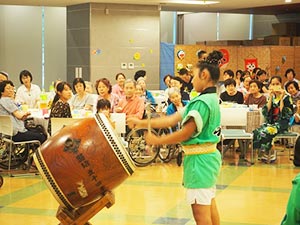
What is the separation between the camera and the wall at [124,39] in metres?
12.4

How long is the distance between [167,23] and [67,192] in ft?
44.6

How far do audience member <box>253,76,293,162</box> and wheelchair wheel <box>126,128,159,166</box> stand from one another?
140 cm

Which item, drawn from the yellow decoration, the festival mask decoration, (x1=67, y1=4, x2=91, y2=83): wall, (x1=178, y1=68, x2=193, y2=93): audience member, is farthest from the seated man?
the festival mask decoration

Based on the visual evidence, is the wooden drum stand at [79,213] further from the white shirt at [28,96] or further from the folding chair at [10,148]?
the white shirt at [28,96]

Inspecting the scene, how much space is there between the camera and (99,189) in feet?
11.3

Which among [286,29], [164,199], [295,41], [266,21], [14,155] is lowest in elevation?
[164,199]

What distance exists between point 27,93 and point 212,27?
915cm

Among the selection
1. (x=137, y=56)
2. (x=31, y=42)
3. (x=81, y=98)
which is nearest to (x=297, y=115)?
(x=81, y=98)

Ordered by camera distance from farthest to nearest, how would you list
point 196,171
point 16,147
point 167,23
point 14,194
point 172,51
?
point 167,23, point 172,51, point 16,147, point 14,194, point 196,171

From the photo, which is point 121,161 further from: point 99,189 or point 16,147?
point 16,147

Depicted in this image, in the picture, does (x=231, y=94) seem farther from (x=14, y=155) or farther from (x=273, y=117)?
(x=14, y=155)

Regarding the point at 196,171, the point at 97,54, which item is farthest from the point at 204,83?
the point at 97,54

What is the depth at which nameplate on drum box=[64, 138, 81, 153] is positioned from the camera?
3406mm

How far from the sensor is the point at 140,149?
7.91 m
